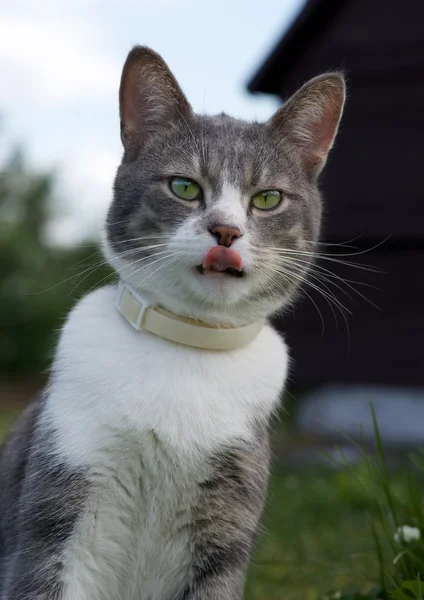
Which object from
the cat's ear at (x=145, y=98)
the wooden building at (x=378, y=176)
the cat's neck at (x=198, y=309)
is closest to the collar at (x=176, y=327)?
the cat's neck at (x=198, y=309)

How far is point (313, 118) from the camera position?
2.39 m

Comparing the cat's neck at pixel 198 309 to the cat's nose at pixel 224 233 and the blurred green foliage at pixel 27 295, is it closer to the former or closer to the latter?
the cat's nose at pixel 224 233

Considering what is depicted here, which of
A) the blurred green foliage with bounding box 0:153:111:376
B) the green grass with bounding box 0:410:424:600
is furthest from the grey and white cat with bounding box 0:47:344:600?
the blurred green foliage with bounding box 0:153:111:376

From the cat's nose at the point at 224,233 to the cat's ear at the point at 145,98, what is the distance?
0.49 meters

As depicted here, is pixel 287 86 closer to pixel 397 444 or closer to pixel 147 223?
pixel 397 444

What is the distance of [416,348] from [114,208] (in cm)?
481

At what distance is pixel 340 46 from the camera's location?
6703 mm

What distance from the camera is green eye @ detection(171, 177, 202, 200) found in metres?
2.11

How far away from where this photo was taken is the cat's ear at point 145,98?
223 cm

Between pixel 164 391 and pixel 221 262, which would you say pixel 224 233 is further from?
pixel 164 391

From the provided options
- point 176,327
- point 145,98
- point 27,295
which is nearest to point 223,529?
point 176,327

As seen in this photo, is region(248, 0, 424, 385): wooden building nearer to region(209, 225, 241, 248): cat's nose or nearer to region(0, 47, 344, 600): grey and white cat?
region(0, 47, 344, 600): grey and white cat

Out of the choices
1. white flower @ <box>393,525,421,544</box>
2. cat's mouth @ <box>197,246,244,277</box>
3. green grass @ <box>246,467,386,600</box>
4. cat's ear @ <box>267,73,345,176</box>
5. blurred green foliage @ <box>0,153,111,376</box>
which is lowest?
blurred green foliage @ <box>0,153,111,376</box>

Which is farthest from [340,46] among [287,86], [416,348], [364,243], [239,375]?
[239,375]
